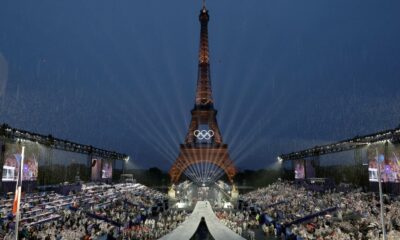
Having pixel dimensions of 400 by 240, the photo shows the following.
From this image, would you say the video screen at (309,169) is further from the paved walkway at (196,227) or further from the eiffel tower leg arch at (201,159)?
the paved walkway at (196,227)

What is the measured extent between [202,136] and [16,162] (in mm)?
45649

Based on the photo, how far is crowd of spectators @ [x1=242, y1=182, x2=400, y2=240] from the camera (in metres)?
21.8

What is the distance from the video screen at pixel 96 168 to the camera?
55.3 m

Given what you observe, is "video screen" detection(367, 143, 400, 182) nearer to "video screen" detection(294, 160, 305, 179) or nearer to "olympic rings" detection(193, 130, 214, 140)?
"video screen" detection(294, 160, 305, 179)

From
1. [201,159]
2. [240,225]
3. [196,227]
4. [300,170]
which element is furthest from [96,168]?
[300,170]

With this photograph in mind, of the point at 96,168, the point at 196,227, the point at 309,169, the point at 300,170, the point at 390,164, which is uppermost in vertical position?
the point at 390,164

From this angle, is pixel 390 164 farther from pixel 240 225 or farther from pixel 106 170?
pixel 106 170

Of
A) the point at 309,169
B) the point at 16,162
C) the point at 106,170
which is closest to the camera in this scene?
the point at 16,162

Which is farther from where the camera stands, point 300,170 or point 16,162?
point 300,170

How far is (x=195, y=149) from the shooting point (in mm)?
69312

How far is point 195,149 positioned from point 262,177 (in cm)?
4850

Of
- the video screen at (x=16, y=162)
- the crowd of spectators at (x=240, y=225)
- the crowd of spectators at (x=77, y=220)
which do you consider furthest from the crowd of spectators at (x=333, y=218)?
the video screen at (x=16, y=162)

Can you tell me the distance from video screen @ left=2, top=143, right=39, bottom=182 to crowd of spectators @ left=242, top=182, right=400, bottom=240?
1000 inches

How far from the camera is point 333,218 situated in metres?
Answer: 27.6
